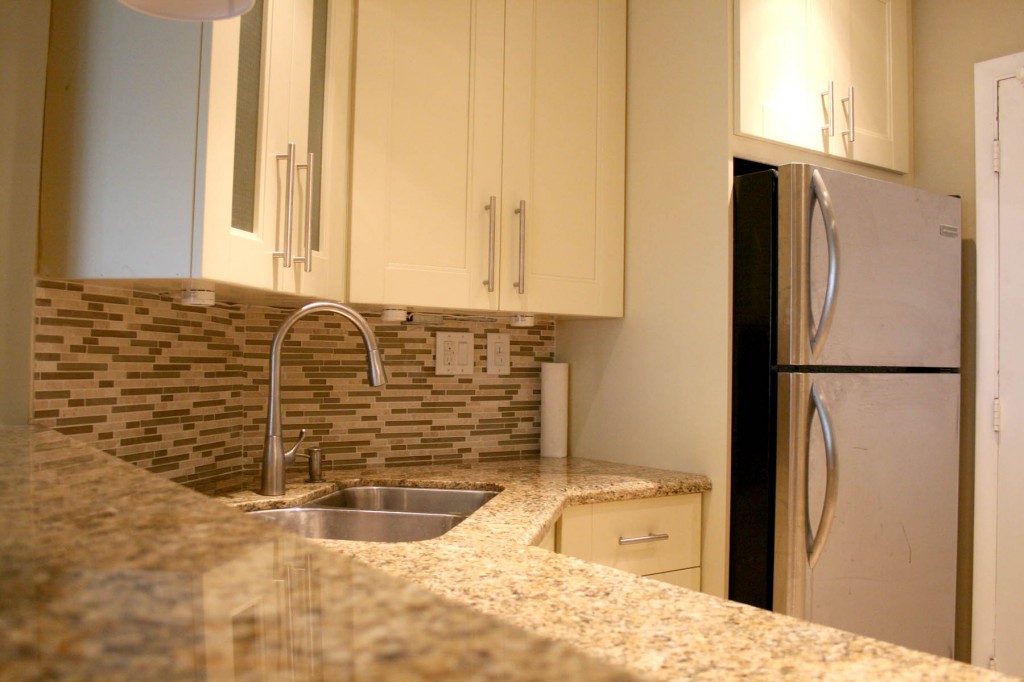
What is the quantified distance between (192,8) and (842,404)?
1.69 meters

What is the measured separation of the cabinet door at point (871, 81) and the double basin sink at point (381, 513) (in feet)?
4.94

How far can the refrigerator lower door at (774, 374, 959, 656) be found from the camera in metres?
1.93

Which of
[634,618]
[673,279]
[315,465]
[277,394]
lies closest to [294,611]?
[634,618]

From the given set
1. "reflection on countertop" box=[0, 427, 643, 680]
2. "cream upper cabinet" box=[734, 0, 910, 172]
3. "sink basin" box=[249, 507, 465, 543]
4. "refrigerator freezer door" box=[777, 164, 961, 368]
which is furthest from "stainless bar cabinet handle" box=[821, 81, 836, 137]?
"reflection on countertop" box=[0, 427, 643, 680]

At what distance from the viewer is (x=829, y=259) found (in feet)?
6.44

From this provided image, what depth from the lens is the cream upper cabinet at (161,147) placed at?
4.36ft

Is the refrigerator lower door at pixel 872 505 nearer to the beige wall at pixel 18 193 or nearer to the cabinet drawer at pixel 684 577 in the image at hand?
the cabinet drawer at pixel 684 577

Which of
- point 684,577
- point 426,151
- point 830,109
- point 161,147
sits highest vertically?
point 830,109

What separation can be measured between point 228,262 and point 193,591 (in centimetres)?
115

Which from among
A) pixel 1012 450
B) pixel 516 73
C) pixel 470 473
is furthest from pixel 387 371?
pixel 1012 450

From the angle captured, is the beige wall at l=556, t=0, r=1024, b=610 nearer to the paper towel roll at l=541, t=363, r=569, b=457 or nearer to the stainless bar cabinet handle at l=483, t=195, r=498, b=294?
the paper towel roll at l=541, t=363, r=569, b=457

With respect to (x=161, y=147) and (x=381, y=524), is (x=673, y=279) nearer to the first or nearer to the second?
(x=381, y=524)

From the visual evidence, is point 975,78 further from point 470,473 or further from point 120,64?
point 120,64

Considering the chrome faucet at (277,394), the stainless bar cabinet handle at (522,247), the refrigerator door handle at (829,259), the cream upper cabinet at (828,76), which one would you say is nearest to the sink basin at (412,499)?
the chrome faucet at (277,394)
